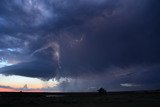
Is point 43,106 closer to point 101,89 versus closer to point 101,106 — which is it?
point 101,106

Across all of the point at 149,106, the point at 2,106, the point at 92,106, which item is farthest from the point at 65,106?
the point at 149,106

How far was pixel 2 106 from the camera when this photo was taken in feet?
161

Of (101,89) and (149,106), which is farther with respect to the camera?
(101,89)

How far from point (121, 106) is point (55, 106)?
41.7 ft

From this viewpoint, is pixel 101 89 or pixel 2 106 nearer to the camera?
pixel 2 106

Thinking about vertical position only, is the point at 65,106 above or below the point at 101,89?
below

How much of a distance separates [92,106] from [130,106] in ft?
25.1

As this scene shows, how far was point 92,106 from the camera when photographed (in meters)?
48.7

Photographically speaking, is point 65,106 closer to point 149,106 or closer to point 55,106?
point 55,106

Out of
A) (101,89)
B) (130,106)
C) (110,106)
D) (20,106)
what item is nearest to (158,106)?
(130,106)

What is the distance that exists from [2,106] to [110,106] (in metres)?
20.4

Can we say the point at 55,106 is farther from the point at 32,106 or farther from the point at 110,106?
the point at 110,106

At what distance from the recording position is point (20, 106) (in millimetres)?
49281

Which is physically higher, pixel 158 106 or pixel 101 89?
pixel 101 89
